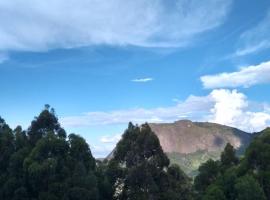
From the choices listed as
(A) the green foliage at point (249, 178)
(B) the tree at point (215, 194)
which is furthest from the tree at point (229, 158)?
(B) the tree at point (215, 194)

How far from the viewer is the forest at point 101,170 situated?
31.9 meters

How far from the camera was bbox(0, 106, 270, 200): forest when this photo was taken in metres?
31.9

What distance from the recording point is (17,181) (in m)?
32.5

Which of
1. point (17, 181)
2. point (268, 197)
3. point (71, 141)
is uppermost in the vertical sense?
point (71, 141)

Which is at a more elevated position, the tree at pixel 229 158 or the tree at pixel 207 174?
the tree at pixel 229 158

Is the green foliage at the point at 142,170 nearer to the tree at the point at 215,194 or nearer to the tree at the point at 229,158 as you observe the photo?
the tree at the point at 215,194

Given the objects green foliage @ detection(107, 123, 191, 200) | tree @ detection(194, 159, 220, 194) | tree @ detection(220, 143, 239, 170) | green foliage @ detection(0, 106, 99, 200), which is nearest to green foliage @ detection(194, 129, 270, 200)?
tree @ detection(194, 159, 220, 194)

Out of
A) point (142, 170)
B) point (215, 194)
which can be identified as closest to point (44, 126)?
point (142, 170)

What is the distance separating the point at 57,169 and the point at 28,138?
4.73m

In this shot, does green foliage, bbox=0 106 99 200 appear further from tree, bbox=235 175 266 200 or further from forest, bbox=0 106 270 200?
tree, bbox=235 175 266 200

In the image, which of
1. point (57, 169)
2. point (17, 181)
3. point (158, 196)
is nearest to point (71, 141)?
point (57, 169)

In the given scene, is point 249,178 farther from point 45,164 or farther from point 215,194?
point 45,164

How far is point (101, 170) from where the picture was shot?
37.6m

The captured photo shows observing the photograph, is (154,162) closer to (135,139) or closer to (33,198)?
(135,139)
